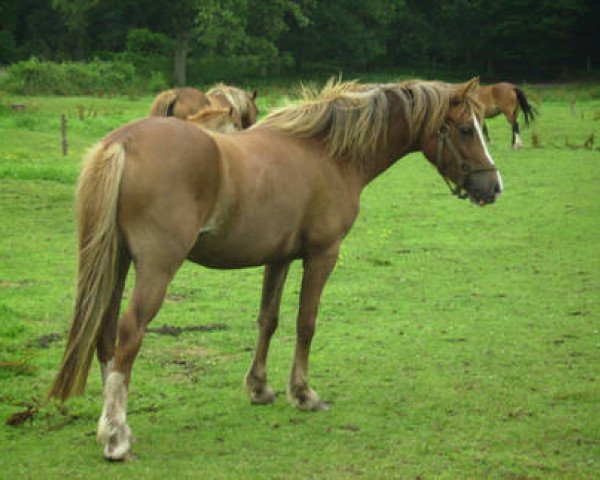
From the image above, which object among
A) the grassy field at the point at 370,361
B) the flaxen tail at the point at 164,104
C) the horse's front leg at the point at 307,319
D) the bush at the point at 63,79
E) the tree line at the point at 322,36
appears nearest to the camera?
the grassy field at the point at 370,361

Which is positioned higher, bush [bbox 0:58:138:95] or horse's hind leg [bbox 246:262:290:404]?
horse's hind leg [bbox 246:262:290:404]

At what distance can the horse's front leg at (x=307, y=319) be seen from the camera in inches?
246

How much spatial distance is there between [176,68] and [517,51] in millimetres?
18962

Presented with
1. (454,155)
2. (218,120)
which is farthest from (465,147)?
(218,120)

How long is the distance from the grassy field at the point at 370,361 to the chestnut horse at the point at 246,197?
1.49 feet

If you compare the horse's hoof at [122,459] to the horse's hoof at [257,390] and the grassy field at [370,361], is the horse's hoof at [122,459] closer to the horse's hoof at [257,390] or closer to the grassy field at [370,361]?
the grassy field at [370,361]

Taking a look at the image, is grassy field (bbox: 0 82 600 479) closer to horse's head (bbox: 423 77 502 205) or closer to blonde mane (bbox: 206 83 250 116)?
horse's head (bbox: 423 77 502 205)

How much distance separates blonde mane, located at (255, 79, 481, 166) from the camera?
20.9ft

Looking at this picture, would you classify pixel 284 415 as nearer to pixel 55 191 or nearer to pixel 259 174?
pixel 259 174

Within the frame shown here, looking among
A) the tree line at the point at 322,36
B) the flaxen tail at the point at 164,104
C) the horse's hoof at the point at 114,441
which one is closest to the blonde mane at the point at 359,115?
the horse's hoof at the point at 114,441

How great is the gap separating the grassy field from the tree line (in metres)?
36.3

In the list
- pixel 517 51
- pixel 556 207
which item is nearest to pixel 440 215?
pixel 556 207

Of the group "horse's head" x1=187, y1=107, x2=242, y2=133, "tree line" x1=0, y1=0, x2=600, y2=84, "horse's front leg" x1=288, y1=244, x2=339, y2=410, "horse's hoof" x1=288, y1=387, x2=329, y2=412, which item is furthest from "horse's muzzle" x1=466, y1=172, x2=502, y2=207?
"tree line" x1=0, y1=0, x2=600, y2=84

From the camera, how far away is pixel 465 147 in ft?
21.3
